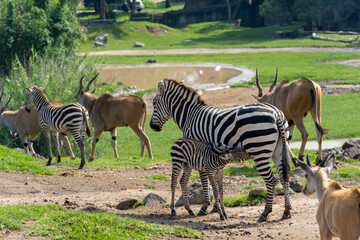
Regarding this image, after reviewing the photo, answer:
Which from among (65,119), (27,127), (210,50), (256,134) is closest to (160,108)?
(256,134)

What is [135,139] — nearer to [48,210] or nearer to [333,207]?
[48,210]

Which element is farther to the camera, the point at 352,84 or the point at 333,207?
the point at 352,84

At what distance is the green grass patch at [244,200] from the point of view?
1172 centimetres

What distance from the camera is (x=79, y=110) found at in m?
16.2

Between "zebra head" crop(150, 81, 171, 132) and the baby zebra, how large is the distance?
5.38ft

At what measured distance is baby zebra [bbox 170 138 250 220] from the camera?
419 inches

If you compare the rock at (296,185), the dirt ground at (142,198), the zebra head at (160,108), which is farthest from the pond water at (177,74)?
the rock at (296,185)

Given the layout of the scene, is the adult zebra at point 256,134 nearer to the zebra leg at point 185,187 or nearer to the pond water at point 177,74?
the zebra leg at point 185,187

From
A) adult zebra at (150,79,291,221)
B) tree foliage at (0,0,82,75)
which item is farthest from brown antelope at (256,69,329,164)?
tree foliage at (0,0,82,75)

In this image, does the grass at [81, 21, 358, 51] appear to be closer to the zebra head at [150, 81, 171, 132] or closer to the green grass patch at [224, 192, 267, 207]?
the zebra head at [150, 81, 171, 132]

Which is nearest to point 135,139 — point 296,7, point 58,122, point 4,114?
point 4,114

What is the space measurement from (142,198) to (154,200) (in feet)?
2.02

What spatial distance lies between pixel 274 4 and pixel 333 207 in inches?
2105

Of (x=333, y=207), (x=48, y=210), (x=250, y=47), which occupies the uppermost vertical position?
(x=333, y=207)
